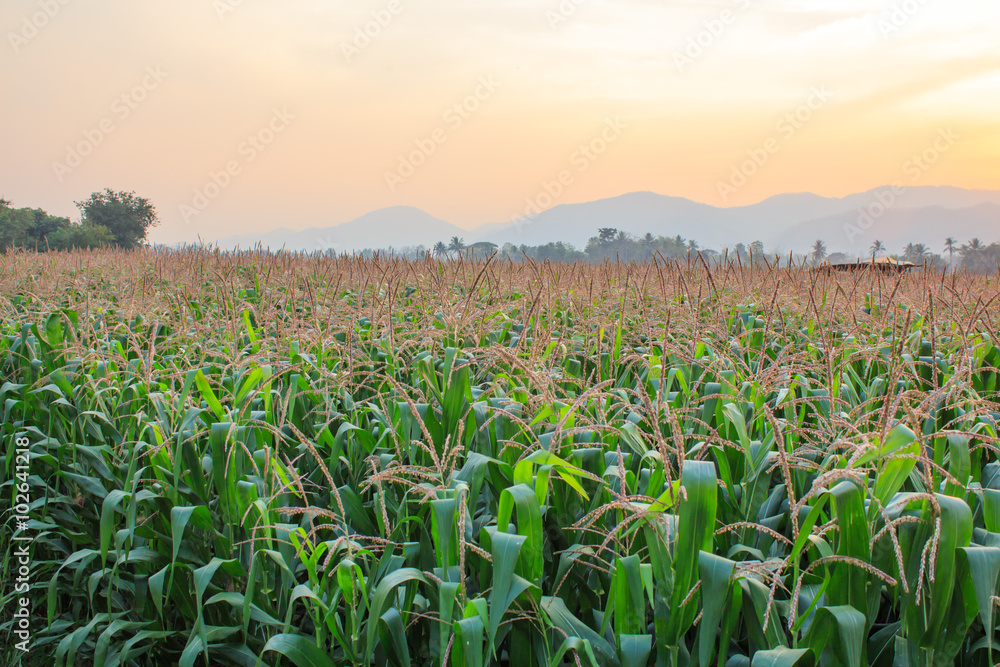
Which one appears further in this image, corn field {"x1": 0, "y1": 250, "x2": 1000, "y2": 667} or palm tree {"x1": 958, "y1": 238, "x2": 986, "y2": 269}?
palm tree {"x1": 958, "y1": 238, "x2": 986, "y2": 269}

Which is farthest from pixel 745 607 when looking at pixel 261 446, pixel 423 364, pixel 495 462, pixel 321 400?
pixel 321 400

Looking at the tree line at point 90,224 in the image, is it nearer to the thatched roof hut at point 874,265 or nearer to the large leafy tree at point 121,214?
the large leafy tree at point 121,214

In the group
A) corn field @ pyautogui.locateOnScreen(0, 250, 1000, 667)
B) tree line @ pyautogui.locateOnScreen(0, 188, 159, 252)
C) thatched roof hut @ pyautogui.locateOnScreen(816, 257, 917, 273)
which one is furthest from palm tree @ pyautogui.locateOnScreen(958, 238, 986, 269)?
tree line @ pyautogui.locateOnScreen(0, 188, 159, 252)

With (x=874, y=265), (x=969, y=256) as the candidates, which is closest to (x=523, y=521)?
(x=874, y=265)

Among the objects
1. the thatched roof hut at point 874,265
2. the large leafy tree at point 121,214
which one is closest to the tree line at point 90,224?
the large leafy tree at point 121,214

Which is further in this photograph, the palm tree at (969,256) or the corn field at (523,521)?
the palm tree at (969,256)

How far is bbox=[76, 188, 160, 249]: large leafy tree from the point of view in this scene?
60094mm

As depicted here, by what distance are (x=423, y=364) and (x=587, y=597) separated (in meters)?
1.59

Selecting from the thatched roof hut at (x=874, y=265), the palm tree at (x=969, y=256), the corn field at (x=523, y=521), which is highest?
the palm tree at (x=969, y=256)

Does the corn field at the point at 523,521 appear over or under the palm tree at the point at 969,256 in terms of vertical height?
under

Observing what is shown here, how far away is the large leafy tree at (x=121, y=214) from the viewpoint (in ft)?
197

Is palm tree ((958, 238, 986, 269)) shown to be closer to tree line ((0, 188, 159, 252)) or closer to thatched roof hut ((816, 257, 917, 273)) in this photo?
thatched roof hut ((816, 257, 917, 273))

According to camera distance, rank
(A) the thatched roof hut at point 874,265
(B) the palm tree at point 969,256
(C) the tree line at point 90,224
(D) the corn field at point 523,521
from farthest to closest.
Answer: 1. (C) the tree line at point 90,224
2. (B) the palm tree at point 969,256
3. (A) the thatched roof hut at point 874,265
4. (D) the corn field at point 523,521

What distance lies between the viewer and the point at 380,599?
5.86ft
